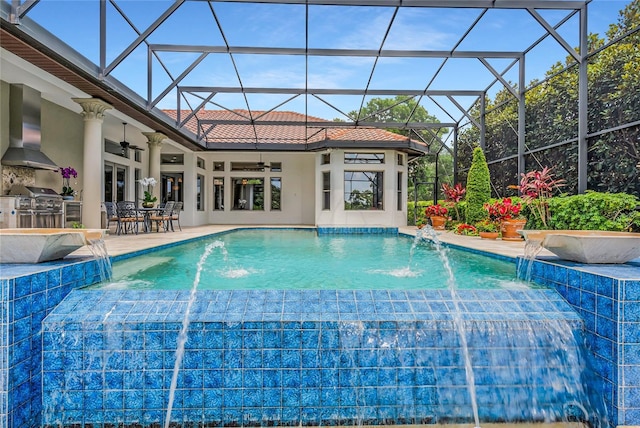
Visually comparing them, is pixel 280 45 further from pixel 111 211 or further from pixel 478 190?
pixel 478 190

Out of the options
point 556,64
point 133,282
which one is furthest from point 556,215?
point 133,282

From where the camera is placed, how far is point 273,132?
16.0 meters

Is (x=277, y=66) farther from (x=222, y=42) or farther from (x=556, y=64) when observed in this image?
(x=556, y=64)

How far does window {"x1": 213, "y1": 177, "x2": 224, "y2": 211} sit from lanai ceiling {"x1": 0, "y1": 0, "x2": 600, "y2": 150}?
4705mm

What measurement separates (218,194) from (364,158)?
6649mm

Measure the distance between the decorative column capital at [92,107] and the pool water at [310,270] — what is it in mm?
3370

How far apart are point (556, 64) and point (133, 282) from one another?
34.4 ft

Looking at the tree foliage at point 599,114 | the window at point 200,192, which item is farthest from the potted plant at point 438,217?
the window at point 200,192

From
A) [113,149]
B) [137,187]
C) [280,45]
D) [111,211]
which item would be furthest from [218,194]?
[280,45]

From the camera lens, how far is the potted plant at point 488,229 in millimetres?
8375

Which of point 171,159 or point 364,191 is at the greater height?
point 171,159

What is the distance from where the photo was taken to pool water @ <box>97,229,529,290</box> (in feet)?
12.4

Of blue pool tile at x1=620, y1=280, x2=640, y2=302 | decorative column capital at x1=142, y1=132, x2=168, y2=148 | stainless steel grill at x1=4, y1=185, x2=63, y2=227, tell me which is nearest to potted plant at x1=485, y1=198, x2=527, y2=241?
blue pool tile at x1=620, y1=280, x2=640, y2=302

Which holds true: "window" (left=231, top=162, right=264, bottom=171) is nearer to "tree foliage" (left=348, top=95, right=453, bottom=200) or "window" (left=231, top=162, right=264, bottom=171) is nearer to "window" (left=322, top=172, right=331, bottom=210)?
"window" (left=322, top=172, right=331, bottom=210)
